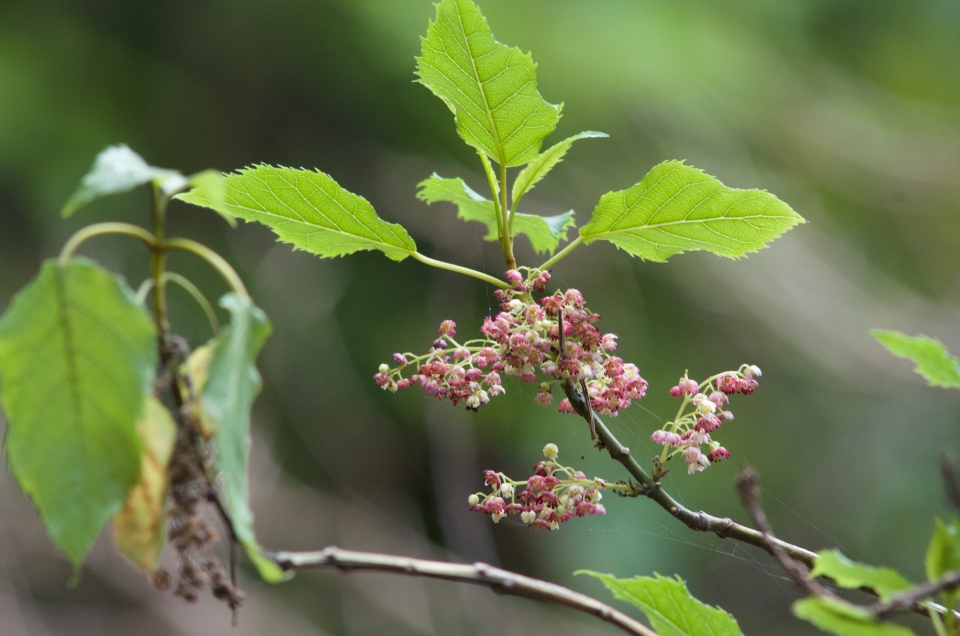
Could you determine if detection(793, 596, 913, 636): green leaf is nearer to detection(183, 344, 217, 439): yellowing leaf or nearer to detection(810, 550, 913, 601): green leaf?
detection(810, 550, 913, 601): green leaf

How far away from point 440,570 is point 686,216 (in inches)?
17.7

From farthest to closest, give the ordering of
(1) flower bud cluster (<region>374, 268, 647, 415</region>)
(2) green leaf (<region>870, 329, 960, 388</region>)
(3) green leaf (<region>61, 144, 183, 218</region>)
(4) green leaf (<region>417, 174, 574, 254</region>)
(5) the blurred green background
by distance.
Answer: (5) the blurred green background
(4) green leaf (<region>417, 174, 574, 254</region>)
(1) flower bud cluster (<region>374, 268, 647, 415</region>)
(2) green leaf (<region>870, 329, 960, 388</region>)
(3) green leaf (<region>61, 144, 183, 218</region>)

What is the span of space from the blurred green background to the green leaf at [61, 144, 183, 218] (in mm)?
2891

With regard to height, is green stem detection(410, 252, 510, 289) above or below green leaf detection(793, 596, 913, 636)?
above

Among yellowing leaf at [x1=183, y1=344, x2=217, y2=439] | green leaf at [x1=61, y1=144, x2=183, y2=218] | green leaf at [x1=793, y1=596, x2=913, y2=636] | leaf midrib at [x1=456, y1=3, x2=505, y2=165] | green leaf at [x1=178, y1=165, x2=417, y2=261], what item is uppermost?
leaf midrib at [x1=456, y1=3, x2=505, y2=165]

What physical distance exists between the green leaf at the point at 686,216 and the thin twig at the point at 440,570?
0.35 meters

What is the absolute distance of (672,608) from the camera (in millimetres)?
627

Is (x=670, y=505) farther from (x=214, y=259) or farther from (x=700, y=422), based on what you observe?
(x=214, y=259)

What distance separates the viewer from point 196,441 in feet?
1.53

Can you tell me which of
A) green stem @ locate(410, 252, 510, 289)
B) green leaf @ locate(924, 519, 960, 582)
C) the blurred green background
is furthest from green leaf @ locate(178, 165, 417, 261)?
the blurred green background

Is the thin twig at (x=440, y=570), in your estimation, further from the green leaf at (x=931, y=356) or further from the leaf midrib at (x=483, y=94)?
the leaf midrib at (x=483, y=94)

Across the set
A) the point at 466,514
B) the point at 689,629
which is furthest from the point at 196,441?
the point at 466,514

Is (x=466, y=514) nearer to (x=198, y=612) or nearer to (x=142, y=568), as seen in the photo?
(x=198, y=612)

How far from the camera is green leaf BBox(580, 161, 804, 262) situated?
73cm
